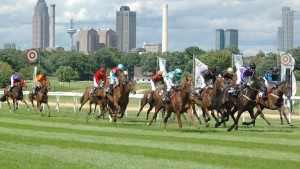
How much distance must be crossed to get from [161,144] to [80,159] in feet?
12.5

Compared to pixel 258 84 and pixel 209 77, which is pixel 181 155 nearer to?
pixel 258 84

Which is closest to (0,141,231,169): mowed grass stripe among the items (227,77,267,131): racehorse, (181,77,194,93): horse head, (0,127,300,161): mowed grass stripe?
(0,127,300,161): mowed grass stripe

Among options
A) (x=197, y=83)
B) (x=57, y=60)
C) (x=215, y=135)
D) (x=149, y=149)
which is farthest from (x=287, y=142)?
(x=57, y=60)

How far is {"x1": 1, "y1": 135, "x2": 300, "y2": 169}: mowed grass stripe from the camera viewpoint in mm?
13600

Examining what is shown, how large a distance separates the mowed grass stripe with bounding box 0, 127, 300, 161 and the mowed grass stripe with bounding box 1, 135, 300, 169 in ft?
1.20

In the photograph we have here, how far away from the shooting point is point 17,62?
143 metres

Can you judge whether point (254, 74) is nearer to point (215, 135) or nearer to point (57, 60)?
point (215, 135)

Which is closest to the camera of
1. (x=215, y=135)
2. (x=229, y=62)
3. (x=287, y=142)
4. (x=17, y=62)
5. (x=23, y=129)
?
(x=287, y=142)

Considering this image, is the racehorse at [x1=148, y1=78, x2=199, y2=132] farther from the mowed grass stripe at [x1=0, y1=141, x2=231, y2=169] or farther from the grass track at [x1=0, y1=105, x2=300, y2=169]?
the mowed grass stripe at [x1=0, y1=141, x2=231, y2=169]

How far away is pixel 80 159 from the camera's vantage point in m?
14.0

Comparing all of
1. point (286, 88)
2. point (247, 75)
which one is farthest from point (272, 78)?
point (247, 75)

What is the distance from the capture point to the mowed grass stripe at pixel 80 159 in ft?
43.0

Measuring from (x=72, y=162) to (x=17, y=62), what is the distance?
133 m

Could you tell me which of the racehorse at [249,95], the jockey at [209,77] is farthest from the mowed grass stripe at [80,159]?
the jockey at [209,77]
